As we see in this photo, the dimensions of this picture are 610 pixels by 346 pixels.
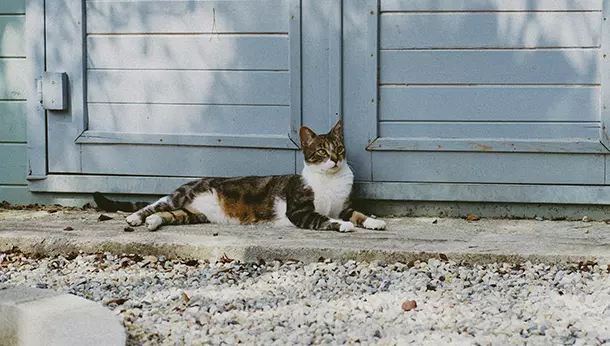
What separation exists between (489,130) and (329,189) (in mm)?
969

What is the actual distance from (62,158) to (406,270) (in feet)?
8.20

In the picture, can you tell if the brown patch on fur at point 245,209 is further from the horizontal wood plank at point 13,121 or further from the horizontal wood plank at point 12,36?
the horizontal wood plank at point 12,36

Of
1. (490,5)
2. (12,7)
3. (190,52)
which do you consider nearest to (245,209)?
(190,52)

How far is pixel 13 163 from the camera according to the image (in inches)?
193

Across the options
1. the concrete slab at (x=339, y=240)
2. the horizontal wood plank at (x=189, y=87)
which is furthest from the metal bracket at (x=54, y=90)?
the concrete slab at (x=339, y=240)

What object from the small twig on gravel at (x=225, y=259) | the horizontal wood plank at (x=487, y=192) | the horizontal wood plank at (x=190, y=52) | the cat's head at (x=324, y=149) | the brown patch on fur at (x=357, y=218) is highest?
the horizontal wood plank at (x=190, y=52)

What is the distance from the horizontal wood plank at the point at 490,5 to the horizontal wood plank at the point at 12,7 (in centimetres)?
220

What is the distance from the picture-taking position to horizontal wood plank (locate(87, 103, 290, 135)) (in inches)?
182

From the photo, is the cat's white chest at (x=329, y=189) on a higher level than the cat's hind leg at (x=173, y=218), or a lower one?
higher

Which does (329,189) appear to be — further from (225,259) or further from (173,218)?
(225,259)

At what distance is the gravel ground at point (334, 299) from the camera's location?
2449mm

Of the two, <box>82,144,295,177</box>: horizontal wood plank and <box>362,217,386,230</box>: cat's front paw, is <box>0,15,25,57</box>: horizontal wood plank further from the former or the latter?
<box>362,217,386,230</box>: cat's front paw

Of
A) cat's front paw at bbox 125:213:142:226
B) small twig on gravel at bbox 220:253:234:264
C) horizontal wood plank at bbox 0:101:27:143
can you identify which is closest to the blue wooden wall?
horizontal wood plank at bbox 0:101:27:143

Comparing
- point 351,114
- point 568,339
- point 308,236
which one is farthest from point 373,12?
point 568,339
